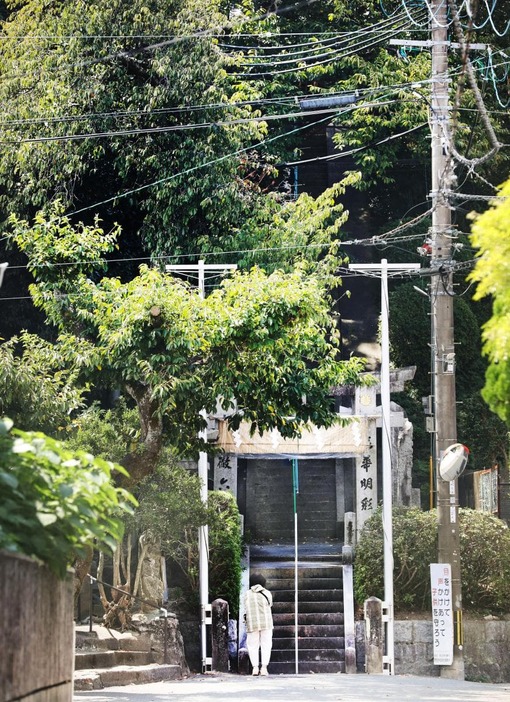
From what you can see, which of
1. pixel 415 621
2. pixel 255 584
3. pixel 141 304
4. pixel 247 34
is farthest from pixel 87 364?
pixel 247 34

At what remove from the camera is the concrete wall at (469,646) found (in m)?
22.1

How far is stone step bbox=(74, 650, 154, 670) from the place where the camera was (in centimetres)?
1816

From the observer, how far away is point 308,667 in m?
23.1

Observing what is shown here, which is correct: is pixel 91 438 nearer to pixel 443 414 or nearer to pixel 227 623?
pixel 227 623

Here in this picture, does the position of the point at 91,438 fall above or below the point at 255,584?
above

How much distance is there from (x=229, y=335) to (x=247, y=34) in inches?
623

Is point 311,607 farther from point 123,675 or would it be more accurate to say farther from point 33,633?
point 33,633

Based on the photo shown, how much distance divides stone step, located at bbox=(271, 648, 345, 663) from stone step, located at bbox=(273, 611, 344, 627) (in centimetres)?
80

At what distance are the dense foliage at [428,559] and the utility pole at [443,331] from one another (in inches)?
68.3

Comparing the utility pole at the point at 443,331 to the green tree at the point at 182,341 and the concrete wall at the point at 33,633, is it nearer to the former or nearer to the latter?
the green tree at the point at 182,341

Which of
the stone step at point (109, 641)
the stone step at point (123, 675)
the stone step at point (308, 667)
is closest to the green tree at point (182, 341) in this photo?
the stone step at point (123, 675)

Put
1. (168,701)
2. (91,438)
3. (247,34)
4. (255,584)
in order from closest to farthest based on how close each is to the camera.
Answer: (168,701)
(91,438)
(255,584)
(247,34)

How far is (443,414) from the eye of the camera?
2128cm

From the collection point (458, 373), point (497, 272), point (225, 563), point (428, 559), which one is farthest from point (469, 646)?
point (497, 272)
